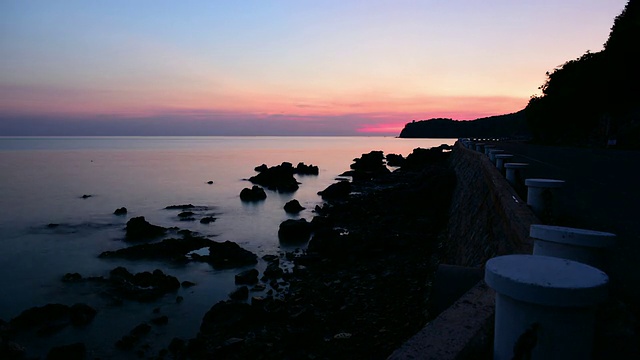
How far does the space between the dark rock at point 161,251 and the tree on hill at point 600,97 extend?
33981 mm

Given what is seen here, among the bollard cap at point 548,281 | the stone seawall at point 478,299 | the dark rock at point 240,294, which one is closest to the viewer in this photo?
the bollard cap at point 548,281

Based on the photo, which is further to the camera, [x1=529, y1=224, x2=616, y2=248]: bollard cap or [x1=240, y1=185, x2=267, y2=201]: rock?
[x1=240, y1=185, x2=267, y2=201]: rock

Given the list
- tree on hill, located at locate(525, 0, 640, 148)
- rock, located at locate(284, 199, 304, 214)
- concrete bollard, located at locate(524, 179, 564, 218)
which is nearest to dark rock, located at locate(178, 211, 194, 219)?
rock, located at locate(284, 199, 304, 214)

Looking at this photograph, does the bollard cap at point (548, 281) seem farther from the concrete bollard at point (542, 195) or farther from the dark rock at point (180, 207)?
the dark rock at point (180, 207)

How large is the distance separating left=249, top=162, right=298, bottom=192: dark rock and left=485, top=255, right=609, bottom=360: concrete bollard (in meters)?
38.8

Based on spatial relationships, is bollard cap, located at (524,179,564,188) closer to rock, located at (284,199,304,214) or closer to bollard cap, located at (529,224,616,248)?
bollard cap, located at (529,224,616,248)

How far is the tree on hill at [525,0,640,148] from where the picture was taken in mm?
33781

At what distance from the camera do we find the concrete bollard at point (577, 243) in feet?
11.3

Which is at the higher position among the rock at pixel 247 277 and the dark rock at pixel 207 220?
the rock at pixel 247 277

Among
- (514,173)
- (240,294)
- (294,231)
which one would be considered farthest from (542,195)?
(294,231)

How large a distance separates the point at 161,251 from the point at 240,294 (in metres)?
6.69

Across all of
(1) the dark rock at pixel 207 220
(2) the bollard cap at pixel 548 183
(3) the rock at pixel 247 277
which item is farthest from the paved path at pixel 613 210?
(1) the dark rock at pixel 207 220

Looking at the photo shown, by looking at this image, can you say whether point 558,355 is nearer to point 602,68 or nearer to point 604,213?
point 604,213

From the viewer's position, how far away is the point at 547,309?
236cm
